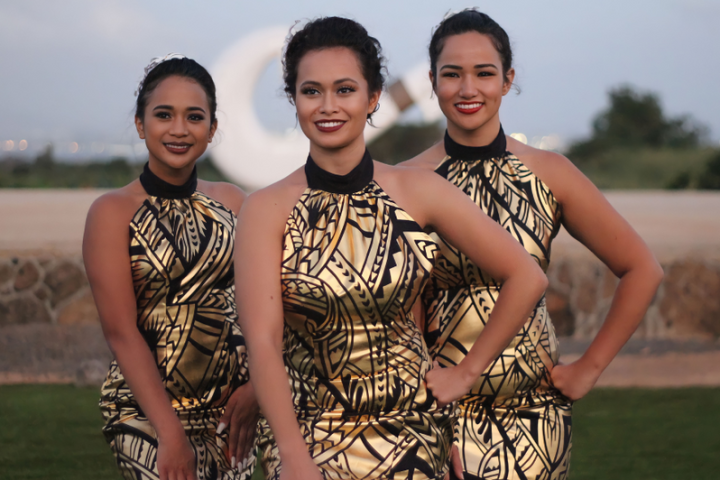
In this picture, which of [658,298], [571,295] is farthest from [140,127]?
[658,298]

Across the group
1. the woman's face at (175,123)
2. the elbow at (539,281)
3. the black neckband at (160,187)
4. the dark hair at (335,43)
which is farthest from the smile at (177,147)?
the elbow at (539,281)

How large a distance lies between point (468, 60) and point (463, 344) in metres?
0.86

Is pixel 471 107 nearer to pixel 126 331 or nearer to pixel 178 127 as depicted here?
pixel 178 127

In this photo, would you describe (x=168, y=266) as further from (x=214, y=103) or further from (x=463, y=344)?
(x=463, y=344)

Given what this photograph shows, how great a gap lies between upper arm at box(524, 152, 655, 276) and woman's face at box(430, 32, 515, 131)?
26 cm

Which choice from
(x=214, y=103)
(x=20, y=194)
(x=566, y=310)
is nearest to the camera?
(x=214, y=103)

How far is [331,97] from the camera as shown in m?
1.98

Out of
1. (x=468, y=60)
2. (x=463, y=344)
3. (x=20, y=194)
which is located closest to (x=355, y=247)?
(x=463, y=344)

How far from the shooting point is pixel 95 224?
246cm

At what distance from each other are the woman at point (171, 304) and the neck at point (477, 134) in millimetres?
765

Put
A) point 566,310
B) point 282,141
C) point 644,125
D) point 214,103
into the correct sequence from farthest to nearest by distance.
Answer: point 644,125, point 282,141, point 566,310, point 214,103

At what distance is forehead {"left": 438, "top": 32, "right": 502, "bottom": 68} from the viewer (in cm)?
257

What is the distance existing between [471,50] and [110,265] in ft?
4.09

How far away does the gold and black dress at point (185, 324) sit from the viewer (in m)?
2.47
